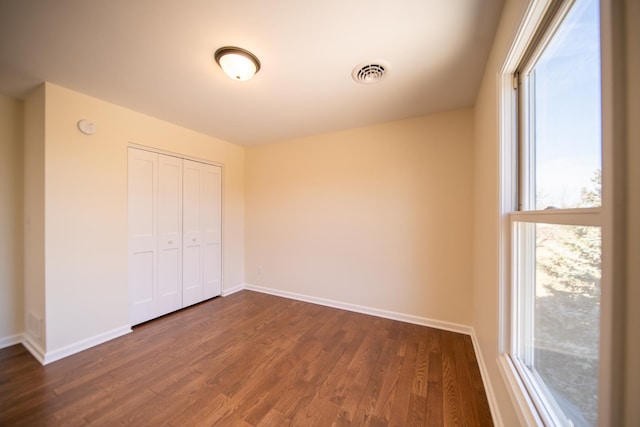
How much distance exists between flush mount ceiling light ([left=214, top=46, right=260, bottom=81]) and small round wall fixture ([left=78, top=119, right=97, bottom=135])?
5.02ft

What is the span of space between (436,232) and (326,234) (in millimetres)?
1342

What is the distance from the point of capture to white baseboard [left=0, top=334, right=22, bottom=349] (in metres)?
2.00

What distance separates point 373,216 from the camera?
105 inches

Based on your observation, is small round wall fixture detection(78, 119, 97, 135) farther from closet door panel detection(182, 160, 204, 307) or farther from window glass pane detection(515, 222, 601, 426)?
window glass pane detection(515, 222, 601, 426)

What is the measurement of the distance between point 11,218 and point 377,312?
153 inches

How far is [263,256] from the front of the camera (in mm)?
3496

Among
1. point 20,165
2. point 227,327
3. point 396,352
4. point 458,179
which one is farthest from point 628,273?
point 20,165

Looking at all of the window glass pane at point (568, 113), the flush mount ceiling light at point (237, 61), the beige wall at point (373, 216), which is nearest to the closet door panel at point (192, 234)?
the beige wall at point (373, 216)

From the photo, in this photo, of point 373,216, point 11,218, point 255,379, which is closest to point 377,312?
point 373,216

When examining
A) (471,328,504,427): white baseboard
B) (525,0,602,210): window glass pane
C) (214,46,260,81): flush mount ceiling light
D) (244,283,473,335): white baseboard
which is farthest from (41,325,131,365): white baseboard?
(525,0,602,210): window glass pane

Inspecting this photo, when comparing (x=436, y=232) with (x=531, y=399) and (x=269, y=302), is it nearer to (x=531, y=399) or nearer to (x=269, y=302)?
(x=531, y=399)

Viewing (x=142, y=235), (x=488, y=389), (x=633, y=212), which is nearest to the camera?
(x=633, y=212)

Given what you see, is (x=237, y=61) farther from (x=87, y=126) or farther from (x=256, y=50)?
(x=87, y=126)

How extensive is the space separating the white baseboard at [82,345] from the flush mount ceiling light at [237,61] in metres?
2.72
